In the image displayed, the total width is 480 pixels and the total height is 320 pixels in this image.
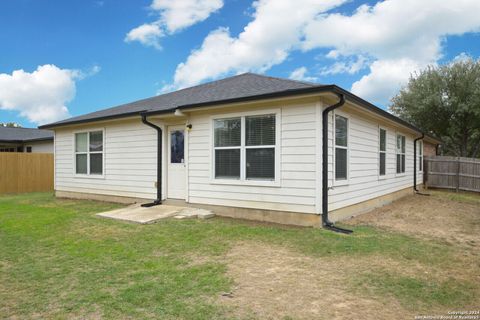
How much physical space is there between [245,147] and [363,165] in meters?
3.36

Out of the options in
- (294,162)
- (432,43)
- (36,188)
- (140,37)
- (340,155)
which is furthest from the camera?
(432,43)

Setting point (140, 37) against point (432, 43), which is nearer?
point (140, 37)

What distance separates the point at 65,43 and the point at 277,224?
11844mm

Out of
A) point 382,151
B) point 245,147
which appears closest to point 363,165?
point 382,151

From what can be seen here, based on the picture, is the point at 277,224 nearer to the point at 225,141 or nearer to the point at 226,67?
the point at 225,141

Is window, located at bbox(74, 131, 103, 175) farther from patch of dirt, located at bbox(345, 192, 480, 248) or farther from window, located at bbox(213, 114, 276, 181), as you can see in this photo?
patch of dirt, located at bbox(345, 192, 480, 248)

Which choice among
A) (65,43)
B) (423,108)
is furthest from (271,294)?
(423,108)

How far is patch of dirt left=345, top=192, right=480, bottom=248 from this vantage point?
234 inches

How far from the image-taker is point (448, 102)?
21578mm

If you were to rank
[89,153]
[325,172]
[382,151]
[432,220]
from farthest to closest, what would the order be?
1. [89,153]
2. [382,151]
3. [432,220]
4. [325,172]

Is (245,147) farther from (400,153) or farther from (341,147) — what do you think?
(400,153)

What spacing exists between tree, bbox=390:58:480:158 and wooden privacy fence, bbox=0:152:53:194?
75.8ft

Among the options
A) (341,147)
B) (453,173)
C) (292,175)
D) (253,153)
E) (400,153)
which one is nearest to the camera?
(292,175)

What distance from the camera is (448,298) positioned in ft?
10.1
